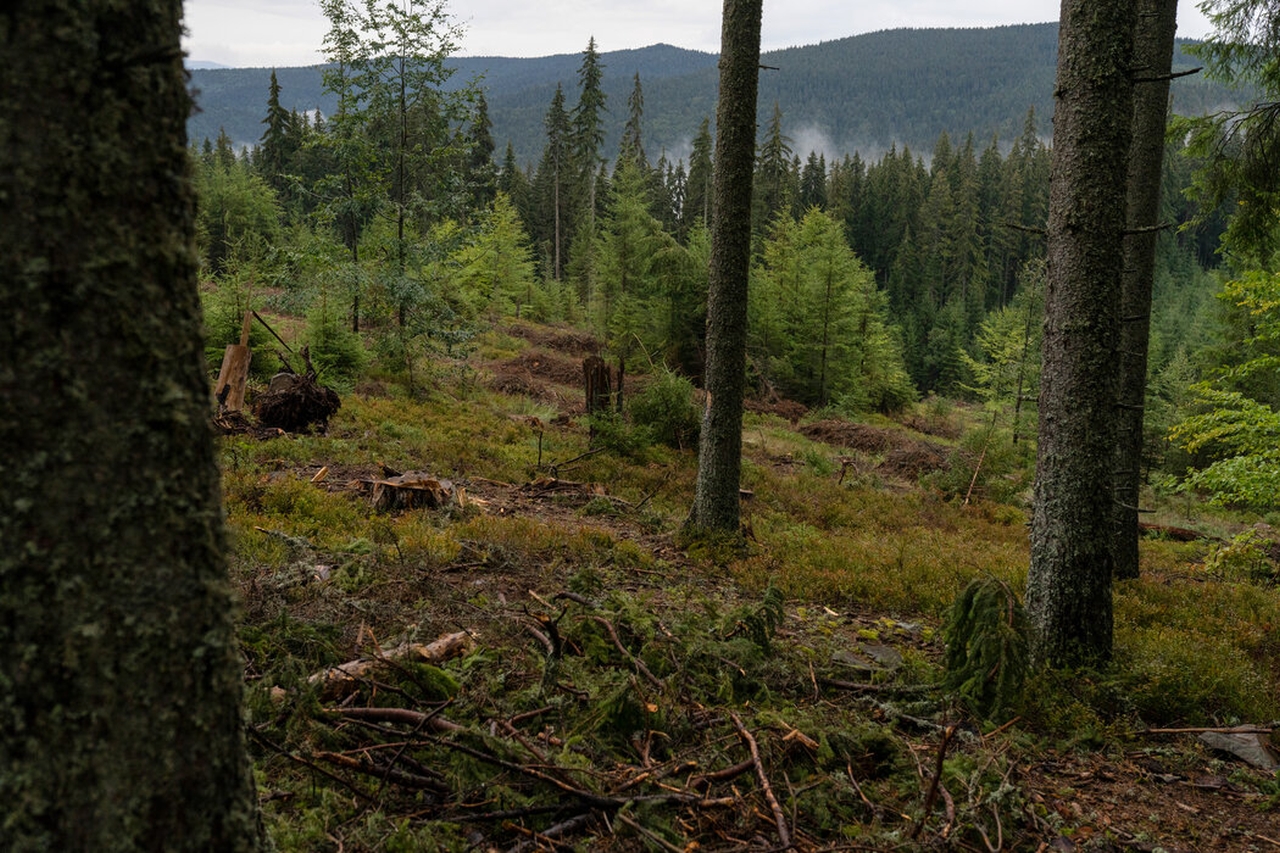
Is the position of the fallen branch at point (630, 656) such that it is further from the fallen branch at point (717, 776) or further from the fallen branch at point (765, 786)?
the fallen branch at point (717, 776)

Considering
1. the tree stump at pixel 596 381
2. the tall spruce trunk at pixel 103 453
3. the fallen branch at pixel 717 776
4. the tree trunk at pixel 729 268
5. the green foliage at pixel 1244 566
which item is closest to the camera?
the tall spruce trunk at pixel 103 453

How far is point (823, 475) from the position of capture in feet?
47.6

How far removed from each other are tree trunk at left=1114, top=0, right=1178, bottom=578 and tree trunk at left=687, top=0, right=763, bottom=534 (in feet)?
13.9

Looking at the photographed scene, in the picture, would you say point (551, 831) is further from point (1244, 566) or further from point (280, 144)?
point (280, 144)

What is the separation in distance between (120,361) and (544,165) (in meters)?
62.6

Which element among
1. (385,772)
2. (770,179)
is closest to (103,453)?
(385,772)

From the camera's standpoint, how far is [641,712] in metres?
3.26

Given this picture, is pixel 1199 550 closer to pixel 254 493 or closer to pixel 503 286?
pixel 254 493

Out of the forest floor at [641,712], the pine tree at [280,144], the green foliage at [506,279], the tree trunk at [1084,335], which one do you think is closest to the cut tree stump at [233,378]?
the forest floor at [641,712]

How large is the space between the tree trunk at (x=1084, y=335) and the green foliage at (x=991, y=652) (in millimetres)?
843

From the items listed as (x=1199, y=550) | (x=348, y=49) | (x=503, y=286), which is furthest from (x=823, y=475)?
(x=503, y=286)

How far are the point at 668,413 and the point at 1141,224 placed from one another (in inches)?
288

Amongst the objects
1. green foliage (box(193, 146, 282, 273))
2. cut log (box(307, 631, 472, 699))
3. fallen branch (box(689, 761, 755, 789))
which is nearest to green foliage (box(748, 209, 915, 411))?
cut log (box(307, 631, 472, 699))

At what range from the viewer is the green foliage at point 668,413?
12883 mm
